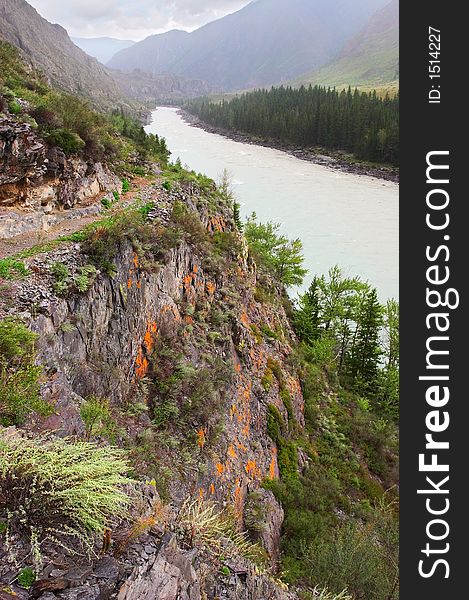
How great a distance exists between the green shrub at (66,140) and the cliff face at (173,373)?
10.8ft

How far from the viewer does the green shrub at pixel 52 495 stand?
3980mm

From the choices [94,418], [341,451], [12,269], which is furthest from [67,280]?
[341,451]

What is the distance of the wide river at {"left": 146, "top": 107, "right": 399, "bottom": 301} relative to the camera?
33062 mm

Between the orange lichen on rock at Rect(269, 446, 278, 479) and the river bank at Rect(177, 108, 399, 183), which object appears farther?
the river bank at Rect(177, 108, 399, 183)

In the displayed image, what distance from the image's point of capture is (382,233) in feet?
126

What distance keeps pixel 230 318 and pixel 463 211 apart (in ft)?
32.8

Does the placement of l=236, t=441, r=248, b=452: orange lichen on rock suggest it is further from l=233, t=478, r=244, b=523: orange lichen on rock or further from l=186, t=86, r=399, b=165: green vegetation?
l=186, t=86, r=399, b=165: green vegetation

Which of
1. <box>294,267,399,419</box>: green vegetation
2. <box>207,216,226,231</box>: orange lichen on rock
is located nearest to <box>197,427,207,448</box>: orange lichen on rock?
<box>207,216,226,231</box>: orange lichen on rock

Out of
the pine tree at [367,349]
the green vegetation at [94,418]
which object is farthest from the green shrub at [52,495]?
the pine tree at [367,349]

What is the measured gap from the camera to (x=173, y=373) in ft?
39.4

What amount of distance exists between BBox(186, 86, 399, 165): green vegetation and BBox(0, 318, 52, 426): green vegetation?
7606cm

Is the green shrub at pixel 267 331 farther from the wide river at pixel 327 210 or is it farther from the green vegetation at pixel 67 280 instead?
the wide river at pixel 327 210

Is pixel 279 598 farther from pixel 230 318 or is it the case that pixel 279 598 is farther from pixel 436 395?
pixel 230 318

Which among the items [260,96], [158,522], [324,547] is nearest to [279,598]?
[158,522]
